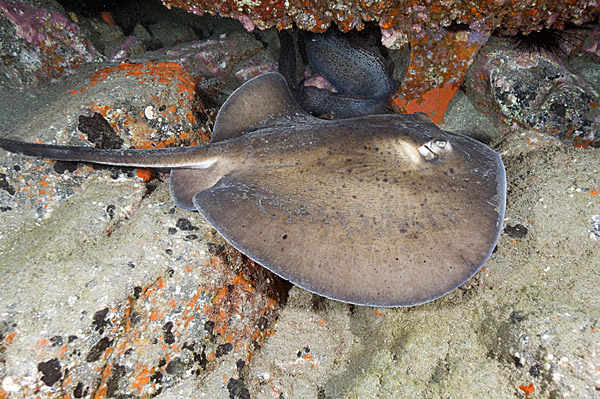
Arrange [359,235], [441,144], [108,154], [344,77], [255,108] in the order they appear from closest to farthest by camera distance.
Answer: [359,235] < [441,144] < [108,154] < [255,108] < [344,77]

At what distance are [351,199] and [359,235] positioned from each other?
32cm

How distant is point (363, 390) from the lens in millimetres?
2107

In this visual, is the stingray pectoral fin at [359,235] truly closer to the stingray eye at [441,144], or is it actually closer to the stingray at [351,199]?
the stingray at [351,199]

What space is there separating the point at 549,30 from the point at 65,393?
19.5 ft

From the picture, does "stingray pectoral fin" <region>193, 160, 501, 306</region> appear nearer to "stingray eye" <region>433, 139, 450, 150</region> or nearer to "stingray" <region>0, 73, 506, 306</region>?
"stingray" <region>0, 73, 506, 306</region>

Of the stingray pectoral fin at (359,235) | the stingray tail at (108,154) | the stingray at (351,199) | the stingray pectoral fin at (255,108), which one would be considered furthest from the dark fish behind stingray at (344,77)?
the stingray tail at (108,154)

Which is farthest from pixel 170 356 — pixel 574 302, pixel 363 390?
pixel 574 302

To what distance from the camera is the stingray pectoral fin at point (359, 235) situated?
190 cm

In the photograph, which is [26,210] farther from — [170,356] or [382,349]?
[382,349]

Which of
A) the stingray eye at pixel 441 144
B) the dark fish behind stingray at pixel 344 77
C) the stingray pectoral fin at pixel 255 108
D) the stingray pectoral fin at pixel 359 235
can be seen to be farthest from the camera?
the dark fish behind stingray at pixel 344 77

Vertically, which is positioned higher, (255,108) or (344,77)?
(255,108)

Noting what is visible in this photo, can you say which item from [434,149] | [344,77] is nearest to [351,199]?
[434,149]

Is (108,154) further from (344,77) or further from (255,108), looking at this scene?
(344,77)

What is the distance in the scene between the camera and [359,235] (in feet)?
6.79
